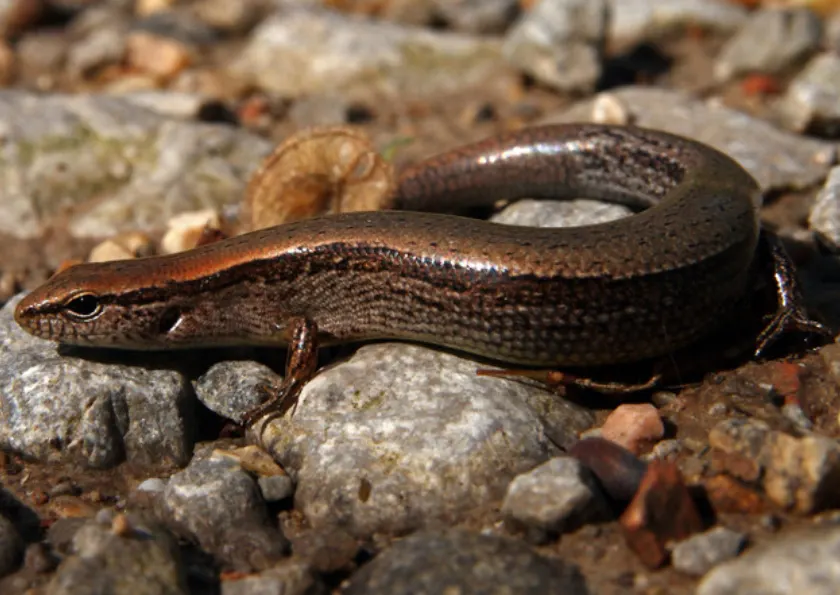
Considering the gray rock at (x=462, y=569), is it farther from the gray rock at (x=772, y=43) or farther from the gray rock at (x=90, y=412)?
the gray rock at (x=772, y=43)

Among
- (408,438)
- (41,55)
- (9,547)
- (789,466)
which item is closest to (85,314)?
(9,547)

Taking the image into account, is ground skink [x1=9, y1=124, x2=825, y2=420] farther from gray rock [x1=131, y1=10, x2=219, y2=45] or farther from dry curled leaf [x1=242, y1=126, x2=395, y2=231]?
gray rock [x1=131, y1=10, x2=219, y2=45]

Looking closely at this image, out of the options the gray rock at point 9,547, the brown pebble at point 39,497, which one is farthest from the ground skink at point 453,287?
the gray rock at point 9,547

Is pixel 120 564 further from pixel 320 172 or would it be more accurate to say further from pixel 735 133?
pixel 735 133

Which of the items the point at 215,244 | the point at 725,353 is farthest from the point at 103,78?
the point at 725,353

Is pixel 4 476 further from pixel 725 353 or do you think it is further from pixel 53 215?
pixel 725 353
